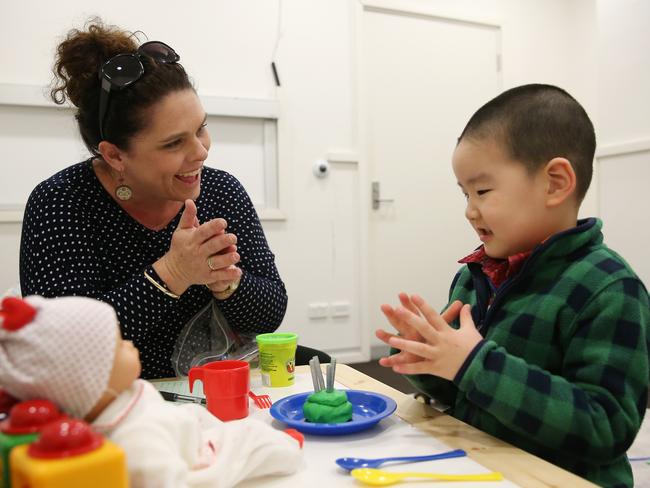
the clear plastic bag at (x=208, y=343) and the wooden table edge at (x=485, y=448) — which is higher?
the clear plastic bag at (x=208, y=343)

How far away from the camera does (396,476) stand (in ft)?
2.12

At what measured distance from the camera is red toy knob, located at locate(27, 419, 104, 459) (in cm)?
42

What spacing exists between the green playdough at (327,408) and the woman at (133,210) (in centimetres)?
44

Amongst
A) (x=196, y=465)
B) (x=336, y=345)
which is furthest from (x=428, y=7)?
(x=196, y=465)

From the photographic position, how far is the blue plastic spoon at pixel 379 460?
0.68 m

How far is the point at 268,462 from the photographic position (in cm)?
64

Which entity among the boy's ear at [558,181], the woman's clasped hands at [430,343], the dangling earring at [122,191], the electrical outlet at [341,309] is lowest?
the electrical outlet at [341,309]

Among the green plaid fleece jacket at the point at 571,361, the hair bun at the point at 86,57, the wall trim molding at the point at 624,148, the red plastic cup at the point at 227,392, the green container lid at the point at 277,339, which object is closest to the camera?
the green plaid fleece jacket at the point at 571,361

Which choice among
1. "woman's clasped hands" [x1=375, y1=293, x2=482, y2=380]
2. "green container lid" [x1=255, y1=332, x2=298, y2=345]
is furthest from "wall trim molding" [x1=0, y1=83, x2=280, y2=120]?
"woman's clasped hands" [x1=375, y1=293, x2=482, y2=380]

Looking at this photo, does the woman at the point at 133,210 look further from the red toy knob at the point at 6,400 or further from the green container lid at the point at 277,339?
the red toy knob at the point at 6,400

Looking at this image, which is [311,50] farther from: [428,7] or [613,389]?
[613,389]

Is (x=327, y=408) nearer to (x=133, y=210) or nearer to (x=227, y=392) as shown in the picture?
(x=227, y=392)

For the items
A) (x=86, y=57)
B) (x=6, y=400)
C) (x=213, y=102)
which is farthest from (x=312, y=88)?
(x=6, y=400)

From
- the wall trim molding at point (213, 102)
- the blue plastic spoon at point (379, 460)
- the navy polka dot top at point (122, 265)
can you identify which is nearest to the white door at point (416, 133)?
the wall trim molding at point (213, 102)
